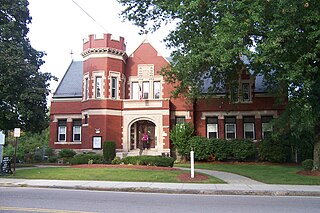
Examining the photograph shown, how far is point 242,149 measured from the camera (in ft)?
98.2

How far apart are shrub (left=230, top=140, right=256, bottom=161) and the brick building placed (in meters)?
2.53

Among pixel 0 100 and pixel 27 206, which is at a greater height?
pixel 0 100

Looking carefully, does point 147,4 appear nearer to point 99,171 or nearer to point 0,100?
point 99,171

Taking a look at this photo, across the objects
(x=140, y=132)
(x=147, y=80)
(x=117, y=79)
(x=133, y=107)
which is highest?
(x=147, y=80)

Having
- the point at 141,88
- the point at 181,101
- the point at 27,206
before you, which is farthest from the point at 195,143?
the point at 27,206

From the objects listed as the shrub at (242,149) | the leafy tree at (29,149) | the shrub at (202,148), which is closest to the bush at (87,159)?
the leafy tree at (29,149)

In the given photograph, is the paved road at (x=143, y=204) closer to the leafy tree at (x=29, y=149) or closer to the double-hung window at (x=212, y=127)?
the leafy tree at (x=29, y=149)

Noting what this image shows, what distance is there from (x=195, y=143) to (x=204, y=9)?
14953mm

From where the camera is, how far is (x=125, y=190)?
43.6ft

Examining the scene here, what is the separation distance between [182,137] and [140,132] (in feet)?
15.2

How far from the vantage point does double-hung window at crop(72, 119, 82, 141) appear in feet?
111

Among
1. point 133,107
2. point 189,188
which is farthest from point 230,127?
point 189,188

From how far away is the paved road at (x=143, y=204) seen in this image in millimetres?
8766

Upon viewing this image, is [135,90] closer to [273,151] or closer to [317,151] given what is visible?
[273,151]
